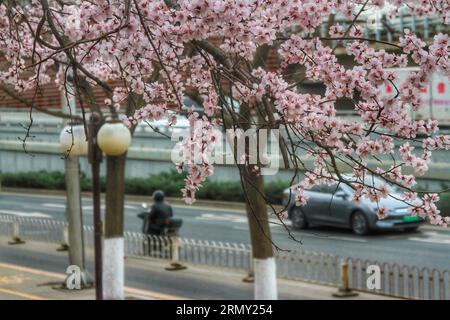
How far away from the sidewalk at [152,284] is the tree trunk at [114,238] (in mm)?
767

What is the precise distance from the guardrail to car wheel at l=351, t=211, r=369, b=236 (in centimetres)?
405

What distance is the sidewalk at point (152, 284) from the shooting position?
15773 millimetres

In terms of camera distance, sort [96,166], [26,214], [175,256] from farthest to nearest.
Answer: [26,214], [175,256], [96,166]

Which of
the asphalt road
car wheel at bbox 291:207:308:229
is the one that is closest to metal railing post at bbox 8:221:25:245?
the asphalt road

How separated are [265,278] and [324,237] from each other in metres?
3.01

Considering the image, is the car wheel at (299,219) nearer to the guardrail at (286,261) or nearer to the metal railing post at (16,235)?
the guardrail at (286,261)

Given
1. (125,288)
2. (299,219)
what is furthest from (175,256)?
(299,219)

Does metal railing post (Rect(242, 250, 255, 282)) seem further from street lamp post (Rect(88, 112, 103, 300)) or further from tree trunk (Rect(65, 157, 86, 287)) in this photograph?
street lamp post (Rect(88, 112, 103, 300))

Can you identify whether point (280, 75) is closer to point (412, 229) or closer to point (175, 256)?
point (175, 256)

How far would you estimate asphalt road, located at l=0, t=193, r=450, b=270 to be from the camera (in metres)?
19.2

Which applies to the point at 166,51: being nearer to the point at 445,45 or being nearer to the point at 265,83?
the point at 265,83

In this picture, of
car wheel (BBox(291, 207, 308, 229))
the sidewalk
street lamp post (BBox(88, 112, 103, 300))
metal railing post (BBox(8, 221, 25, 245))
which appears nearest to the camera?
street lamp post (BBox(88, 112, 103, 300))

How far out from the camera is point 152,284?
17.2 metres

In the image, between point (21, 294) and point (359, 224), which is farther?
point (359, 224)
